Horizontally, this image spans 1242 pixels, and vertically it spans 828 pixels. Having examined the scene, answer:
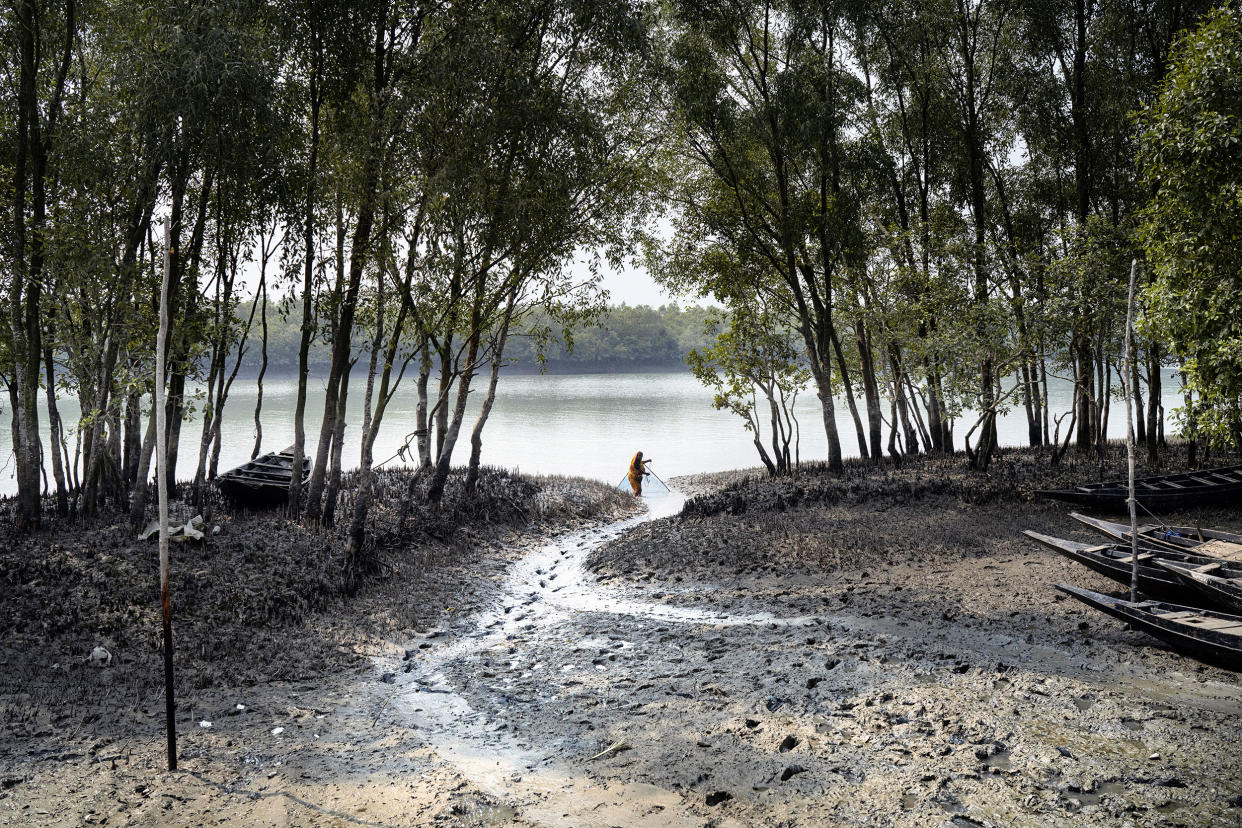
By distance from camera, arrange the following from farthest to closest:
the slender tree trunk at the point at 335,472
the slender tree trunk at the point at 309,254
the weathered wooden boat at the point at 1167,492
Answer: the weathered wooden boat at the point at 1167,492 < the slender tree trunk at the point at 335,472 < the slender tree trunk at the point at 309,254

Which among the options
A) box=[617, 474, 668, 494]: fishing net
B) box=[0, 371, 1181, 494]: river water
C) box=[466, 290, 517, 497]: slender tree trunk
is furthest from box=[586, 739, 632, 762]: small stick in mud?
box=[617, 474, 668, 494]: fishing net

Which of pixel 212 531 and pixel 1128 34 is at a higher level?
pixel 1128 34

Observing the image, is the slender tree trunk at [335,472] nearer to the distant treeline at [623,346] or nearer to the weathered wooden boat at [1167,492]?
the weathered wooden boat at [1167,492]

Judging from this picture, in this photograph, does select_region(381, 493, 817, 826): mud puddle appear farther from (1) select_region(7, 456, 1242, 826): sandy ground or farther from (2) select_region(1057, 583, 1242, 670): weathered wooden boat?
(2) select_region(1057, 583, 1242, 670): weathered wooden boat

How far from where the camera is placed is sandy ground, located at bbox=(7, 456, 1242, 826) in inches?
219

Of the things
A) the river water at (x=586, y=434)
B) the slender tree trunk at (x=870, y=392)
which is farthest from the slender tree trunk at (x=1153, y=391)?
the slender tree trunk at (x=870, y=392)

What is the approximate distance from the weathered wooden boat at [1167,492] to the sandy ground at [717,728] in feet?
Answer: 17.3

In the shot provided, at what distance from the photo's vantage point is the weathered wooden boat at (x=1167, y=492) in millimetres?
15055

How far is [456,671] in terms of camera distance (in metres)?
8.94

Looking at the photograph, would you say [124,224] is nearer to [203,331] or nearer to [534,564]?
[203,331]

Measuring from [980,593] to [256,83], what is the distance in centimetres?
1270

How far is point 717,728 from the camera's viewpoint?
271 inches

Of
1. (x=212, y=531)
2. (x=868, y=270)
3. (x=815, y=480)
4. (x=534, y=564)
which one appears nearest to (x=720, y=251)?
(x=868, y=270)

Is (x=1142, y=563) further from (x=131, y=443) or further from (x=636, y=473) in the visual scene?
(x=131, y=443)
